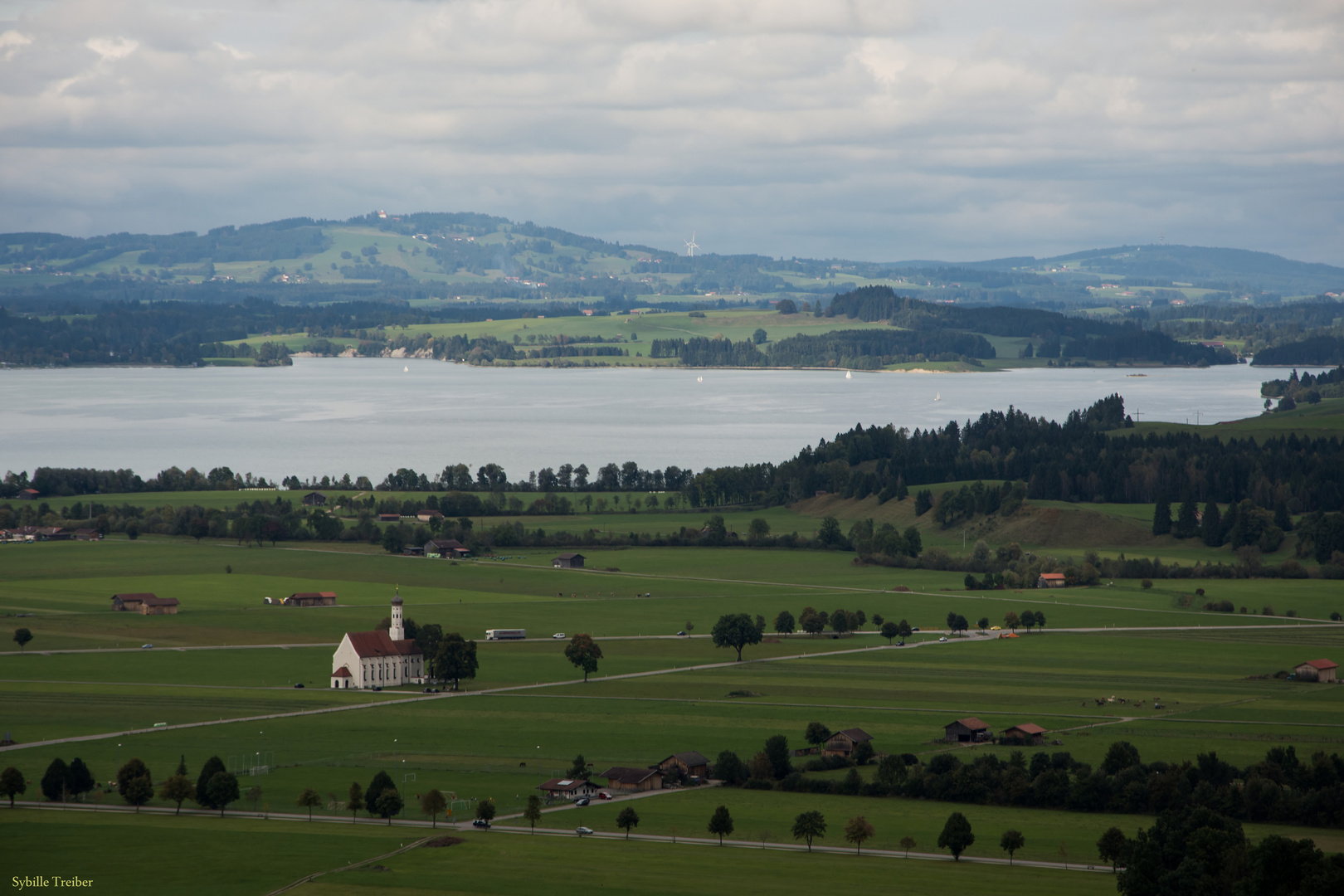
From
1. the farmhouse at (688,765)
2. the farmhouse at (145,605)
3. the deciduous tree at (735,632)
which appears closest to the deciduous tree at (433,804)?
the farmhouse at (688,765)

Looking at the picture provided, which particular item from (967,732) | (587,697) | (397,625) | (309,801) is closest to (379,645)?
(397,625)

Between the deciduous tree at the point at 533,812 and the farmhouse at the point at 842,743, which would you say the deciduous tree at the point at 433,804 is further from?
the farmhouse at the point at 842,743

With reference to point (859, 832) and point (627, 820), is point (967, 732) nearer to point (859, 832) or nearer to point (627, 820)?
point (859, 832)

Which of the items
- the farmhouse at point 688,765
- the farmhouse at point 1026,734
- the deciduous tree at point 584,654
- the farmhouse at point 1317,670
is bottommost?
the farmhouse at point 688,765

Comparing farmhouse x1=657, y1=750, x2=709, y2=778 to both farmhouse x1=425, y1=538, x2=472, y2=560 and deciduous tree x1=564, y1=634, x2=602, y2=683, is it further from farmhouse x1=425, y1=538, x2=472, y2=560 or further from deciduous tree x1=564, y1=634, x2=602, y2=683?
farmhouse x1=425, y1=538, x2=472, y2=560

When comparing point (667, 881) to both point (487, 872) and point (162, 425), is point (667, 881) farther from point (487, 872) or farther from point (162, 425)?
point (162, 425)

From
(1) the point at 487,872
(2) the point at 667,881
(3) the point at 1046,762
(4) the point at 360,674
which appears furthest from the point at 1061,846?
(4) the point at 360,674
